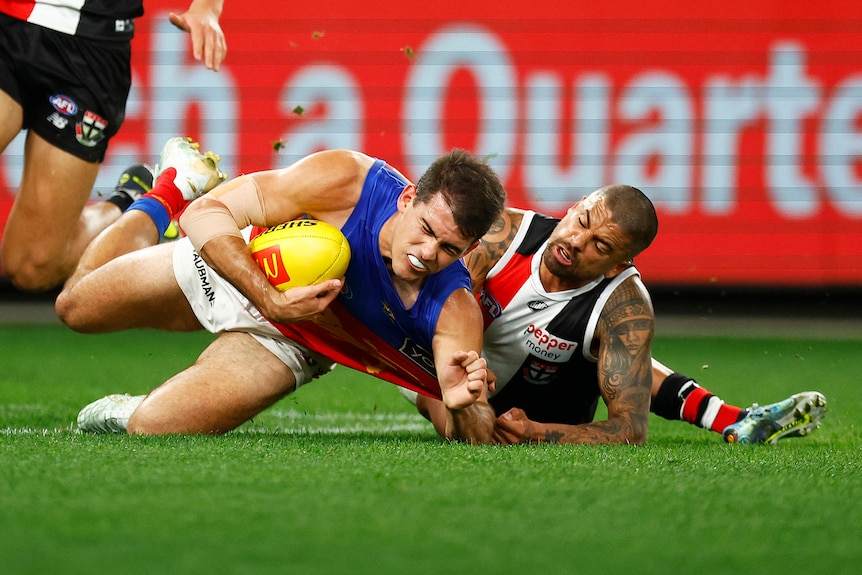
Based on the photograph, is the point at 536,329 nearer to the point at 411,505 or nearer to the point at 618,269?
the point at 618,269

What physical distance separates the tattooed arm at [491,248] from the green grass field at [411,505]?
73 centimetres

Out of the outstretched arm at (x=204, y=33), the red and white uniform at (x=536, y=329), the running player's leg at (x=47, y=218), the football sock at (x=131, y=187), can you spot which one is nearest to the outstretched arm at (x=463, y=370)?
the red and white uniform at (x=536, y=329)

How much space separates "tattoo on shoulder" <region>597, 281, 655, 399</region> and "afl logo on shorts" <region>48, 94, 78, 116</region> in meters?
2.78

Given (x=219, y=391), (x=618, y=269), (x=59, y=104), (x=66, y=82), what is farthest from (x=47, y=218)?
(x=618, y=269)

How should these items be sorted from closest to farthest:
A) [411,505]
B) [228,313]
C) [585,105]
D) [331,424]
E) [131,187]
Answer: [411,505] < [228,313] < [331,424] < [131,187] < [585,105]

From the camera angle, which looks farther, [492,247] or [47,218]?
[47,218]

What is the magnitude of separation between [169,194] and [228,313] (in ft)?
3.35

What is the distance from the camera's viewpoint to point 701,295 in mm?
11047

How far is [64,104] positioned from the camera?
18.5 ft

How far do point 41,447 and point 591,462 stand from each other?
1.79 metres

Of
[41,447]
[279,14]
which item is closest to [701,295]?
[279,14]

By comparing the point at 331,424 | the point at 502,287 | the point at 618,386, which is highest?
the point at 502,287

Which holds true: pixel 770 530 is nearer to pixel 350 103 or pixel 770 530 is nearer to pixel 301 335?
pixel 301 335

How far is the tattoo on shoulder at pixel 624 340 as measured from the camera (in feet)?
15.2
